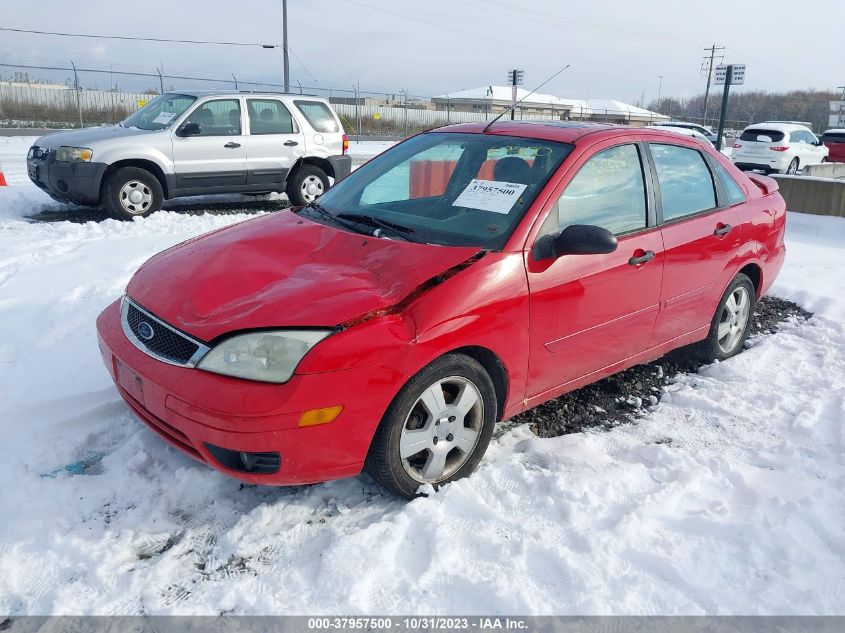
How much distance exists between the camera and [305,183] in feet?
34.0

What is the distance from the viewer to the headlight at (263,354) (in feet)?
8.41

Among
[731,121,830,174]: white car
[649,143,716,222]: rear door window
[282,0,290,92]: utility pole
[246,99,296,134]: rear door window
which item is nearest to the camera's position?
[649,143,716,222]: rear door window

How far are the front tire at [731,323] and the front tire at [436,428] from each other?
7.26ft

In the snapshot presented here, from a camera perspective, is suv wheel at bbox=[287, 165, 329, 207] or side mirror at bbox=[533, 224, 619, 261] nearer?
side mirror at bbox=[533, 224, 619, 261]

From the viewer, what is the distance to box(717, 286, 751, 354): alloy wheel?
464 cm

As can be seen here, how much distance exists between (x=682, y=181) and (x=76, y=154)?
7.43 m

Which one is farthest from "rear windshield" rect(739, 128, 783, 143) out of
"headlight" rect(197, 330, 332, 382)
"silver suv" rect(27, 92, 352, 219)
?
"headlight" rect(197, 330, 332, 382)

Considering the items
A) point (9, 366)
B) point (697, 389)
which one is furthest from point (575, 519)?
point (9, 366)

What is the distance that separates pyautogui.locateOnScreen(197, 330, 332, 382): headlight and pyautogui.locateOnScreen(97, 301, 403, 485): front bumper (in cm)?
4

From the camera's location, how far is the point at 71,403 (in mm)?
3660

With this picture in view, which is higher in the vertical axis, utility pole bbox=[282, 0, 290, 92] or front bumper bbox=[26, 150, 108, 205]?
utility pole bbox=[282, 0, 290, 92]

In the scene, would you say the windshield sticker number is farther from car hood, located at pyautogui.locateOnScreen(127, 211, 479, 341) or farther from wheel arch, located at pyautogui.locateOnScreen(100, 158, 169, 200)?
car hood, located at pyautogui.locateOnScreen(127, 211, 479, 341)

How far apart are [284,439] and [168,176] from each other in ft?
24.5

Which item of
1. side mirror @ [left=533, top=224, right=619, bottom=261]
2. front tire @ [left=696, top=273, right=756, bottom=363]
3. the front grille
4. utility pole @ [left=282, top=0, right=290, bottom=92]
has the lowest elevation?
front tire @ [left=696, top=273, right=756, bottom=363]
